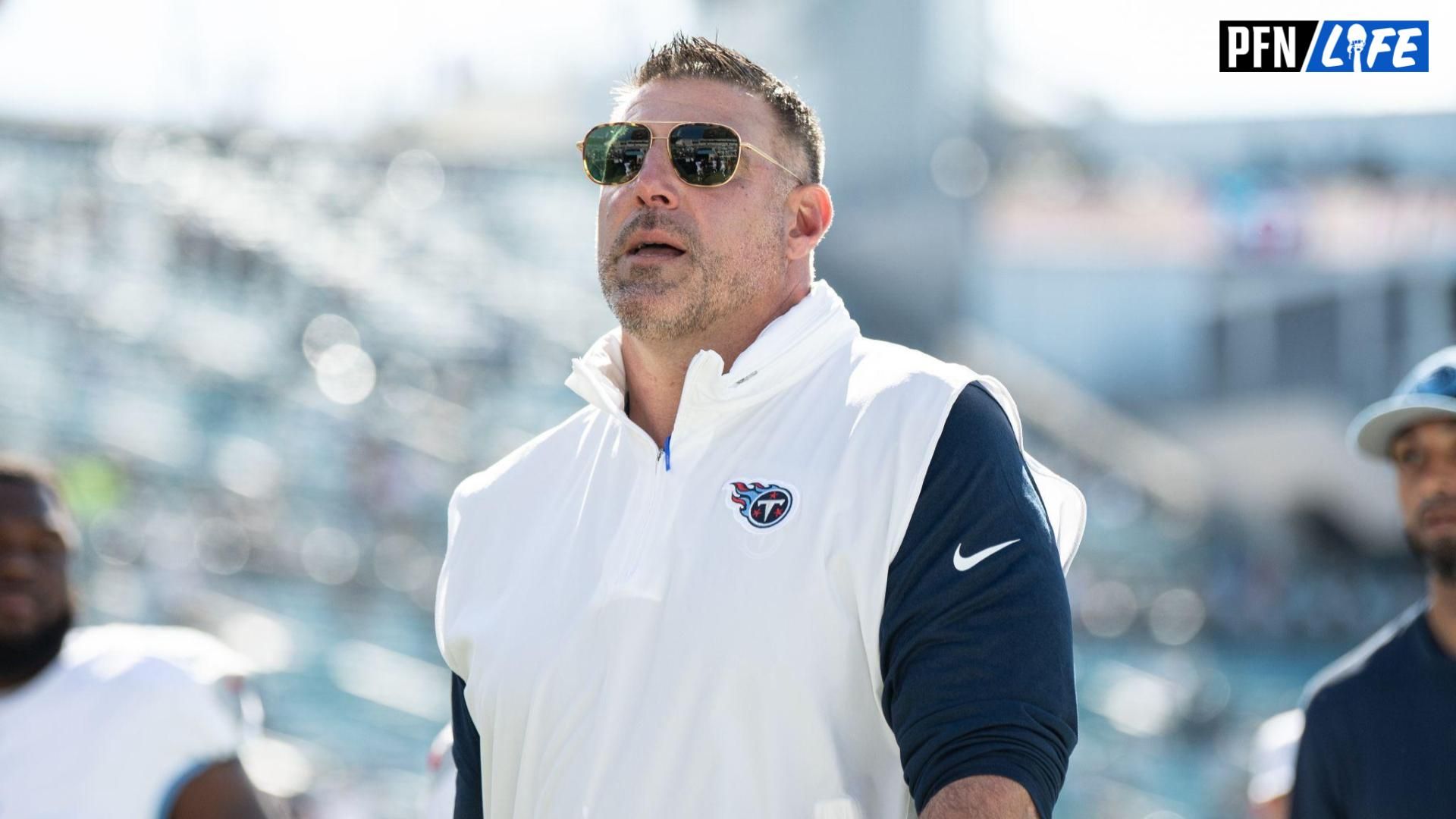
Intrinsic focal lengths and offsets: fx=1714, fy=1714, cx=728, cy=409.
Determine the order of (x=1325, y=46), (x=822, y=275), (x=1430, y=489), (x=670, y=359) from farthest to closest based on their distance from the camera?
(x=822, y=275), (x=1325, y=46), (x=1430, y=489), (x=670, y=359)

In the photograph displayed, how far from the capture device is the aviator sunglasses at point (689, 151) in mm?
2232

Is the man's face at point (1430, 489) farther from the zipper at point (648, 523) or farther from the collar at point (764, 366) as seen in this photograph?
the zipper at point (648, 523)

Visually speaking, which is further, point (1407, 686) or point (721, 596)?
point (1407, 686)

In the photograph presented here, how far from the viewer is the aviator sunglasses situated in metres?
2.23

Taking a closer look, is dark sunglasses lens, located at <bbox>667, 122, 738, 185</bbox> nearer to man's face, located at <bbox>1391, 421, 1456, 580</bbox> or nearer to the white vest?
the white vest

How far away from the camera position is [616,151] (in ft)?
7.64

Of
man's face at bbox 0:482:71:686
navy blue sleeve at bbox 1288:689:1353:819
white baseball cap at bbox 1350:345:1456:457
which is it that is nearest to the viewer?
navy blue sleeve at bbox 1288:689:1353:819

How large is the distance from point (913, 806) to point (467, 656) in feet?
2.01

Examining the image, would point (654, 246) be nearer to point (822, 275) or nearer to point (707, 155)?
point (707, 155)

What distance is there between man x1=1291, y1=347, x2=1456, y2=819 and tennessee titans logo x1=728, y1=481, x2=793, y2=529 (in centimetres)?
135

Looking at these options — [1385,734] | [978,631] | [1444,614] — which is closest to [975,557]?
[978,631]

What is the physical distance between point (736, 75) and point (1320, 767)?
5.08 ft

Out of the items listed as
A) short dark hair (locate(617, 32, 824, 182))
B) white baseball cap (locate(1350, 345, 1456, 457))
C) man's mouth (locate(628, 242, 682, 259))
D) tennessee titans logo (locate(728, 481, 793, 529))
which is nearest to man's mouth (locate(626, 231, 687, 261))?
man's mouth (locate(628, 242, 682, 259))

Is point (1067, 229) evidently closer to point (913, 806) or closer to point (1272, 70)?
point (1272, 70)
